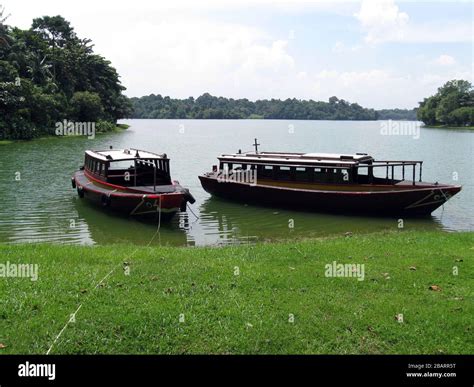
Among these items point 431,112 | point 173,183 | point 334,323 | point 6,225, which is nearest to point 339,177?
point 173,183

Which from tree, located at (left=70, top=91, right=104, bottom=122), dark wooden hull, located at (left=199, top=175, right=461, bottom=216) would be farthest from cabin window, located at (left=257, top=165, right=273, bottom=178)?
tree, located at (left=70, top=91, right=104, bottom=122)

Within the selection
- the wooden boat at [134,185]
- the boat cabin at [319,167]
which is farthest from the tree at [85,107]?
the boat cabin at [319,167]

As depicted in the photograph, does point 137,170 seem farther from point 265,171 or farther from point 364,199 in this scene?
point 364,199

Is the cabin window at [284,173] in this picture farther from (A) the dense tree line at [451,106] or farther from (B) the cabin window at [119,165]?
(A) the dense tree line at [451,106]

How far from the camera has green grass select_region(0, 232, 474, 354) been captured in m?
8.28

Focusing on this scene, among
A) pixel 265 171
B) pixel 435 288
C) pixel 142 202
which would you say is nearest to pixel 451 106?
pixel 265 171

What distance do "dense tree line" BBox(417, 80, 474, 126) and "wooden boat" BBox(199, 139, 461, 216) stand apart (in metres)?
111

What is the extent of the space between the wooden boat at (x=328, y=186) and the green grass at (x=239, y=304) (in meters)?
10.6

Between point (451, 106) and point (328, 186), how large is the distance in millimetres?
119587

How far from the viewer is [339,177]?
83.8ft

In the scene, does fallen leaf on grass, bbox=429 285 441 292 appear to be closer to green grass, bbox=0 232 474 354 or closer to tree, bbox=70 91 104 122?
green grass, bbox=0 232 474 354

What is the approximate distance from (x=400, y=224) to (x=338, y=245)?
8.81 metres

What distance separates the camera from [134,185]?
24.3m

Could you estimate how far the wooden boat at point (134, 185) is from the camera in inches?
883
